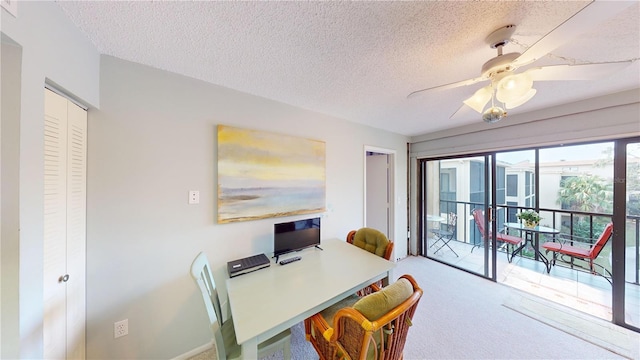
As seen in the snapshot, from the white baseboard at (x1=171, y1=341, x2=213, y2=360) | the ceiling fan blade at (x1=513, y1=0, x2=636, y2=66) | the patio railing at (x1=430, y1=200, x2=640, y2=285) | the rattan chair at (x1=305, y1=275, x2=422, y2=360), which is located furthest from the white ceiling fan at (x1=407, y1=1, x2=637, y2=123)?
the white baseboard at (x1=171, y1=341, x2=213, y2=360)

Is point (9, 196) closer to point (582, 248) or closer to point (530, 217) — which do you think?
point (530, 217)

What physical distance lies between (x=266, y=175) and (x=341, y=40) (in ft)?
4.38

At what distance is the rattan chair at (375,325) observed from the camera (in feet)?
3.17

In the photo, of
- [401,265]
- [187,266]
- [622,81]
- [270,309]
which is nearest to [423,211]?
[401,265]

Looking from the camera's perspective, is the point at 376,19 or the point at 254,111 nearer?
the point at 376,19

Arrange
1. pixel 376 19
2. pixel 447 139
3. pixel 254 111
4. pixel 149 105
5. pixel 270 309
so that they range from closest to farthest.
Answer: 1. pixel 376 19
2. pixel 270 309
3. pixel 149 105
4. pixel 254 111
5. pixel 447 139

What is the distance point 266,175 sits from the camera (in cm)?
201

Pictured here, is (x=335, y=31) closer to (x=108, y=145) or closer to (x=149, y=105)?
(x=149, y=105)

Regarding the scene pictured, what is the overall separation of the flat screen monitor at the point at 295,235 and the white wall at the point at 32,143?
1327 mm

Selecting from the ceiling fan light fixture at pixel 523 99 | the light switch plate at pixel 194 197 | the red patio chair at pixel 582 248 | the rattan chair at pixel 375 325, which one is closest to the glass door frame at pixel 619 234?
the red patio chair at pixel 582 248

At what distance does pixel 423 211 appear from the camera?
3.72 meters

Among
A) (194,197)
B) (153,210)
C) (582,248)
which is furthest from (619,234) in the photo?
(153,210)

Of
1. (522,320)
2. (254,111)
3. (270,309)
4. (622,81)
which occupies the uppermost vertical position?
(622,81)

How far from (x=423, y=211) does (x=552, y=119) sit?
209cm
